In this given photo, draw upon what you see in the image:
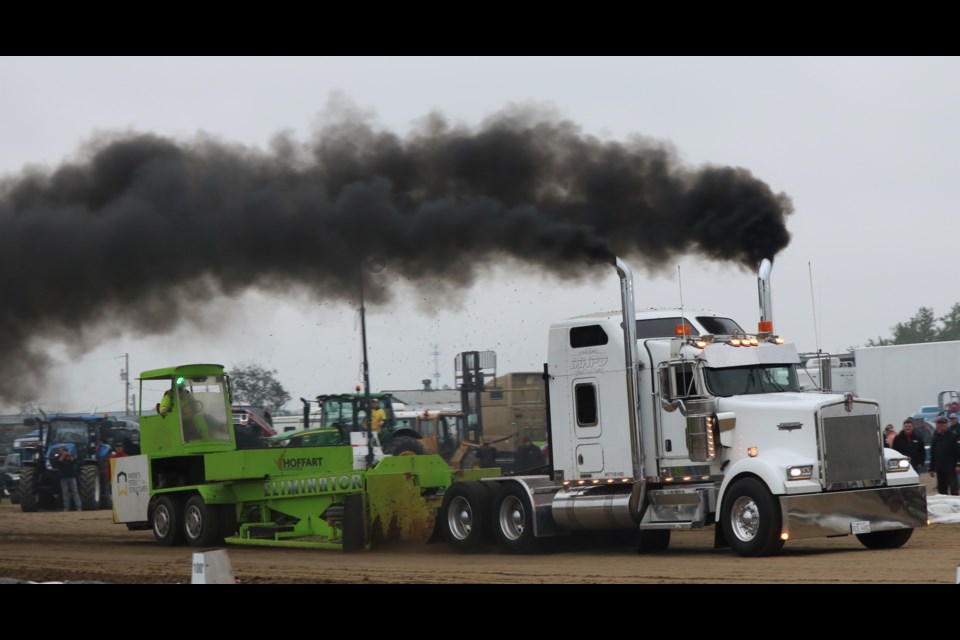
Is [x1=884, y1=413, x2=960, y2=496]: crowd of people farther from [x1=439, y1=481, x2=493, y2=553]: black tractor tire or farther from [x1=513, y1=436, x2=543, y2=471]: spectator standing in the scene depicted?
[x1=513, y1=436, x2=543, y2=471]: spectator standing

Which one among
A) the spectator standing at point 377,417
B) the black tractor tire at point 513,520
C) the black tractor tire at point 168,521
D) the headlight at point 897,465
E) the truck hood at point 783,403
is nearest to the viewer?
the truck hood at point 783,403

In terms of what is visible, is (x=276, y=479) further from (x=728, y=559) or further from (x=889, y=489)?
(x=889, y=489)

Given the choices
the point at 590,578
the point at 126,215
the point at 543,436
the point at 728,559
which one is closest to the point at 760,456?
the point at 728,559

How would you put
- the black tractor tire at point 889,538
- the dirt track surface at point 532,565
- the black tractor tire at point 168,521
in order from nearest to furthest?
the dirt track surface at point 532,565
the black tractor tire at point 889,538
the black tractor tire at point 168,521

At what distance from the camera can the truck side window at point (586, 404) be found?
59.2 feet

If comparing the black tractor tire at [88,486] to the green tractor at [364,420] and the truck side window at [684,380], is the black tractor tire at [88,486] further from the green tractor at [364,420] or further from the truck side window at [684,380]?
the truck side window at [684,380]

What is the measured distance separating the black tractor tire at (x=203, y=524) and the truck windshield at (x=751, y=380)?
961cm

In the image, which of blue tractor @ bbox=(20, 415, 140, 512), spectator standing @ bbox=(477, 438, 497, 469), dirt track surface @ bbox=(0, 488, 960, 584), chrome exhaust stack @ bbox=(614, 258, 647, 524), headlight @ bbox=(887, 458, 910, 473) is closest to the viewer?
dirt track surface @ bbox=(0, 488, 960, 584)

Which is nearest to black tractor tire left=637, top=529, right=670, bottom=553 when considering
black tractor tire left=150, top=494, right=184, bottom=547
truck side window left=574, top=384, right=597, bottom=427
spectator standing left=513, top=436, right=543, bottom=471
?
truck side window left=574, top=384, right=597, bottom=427

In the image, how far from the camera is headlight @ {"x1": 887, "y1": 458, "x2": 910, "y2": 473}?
53.8 ft

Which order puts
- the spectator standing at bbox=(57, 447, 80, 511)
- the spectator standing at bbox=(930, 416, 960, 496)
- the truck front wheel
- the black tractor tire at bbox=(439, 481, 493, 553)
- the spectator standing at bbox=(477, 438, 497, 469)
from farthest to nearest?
the spectator standing at bbox=(57, 447, 80, 511)
the spectator standing at bbox=(477, 438, 497, 469)
the spectator standing at bbox=(930, 416, 960, 496)
the black tractor tire at bbox=(439, 481, 493, 553)
the truck front wheel

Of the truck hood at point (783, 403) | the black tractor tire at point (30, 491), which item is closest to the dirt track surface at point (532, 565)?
the truck hood at point (783, 403)

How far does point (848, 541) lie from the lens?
18359 millimetres

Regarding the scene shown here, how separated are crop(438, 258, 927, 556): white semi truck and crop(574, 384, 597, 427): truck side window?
0.8 inches
